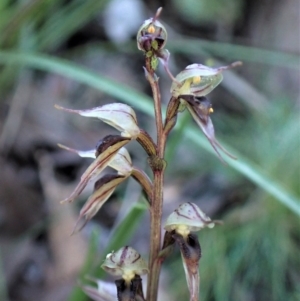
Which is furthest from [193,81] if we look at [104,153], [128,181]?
[128,181]

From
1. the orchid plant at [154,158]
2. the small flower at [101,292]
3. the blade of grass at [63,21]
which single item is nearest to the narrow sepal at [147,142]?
the orchid plant at [154,158]

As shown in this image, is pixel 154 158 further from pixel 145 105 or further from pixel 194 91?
pixel 145 105

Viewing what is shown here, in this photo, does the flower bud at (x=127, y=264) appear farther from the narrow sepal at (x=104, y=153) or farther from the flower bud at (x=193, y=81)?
the flower bud at (x=193, y=81)

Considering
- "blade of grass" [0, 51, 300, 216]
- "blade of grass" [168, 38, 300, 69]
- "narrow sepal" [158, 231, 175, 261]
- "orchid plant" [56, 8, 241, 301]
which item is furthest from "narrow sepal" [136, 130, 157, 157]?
"blade of grass" [168, 38, 300, 69]

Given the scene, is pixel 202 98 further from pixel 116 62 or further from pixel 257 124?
pixel 116 62

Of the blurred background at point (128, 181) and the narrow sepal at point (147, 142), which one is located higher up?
the blurred background at point (128, 181)

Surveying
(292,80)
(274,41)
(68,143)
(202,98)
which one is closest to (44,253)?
(68,143)
